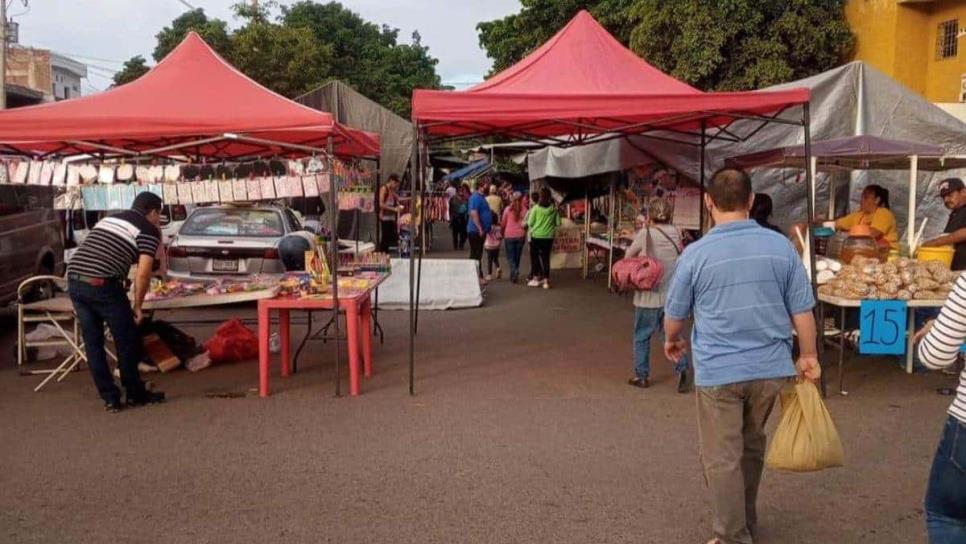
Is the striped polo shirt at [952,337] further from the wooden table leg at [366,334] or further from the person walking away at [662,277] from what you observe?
the wooden table leg at [366,334]

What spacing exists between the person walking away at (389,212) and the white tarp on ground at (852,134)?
20.2ft

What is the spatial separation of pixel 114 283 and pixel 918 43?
15916 mm

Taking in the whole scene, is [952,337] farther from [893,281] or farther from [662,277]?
[893,281]

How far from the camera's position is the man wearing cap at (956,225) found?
7969mm

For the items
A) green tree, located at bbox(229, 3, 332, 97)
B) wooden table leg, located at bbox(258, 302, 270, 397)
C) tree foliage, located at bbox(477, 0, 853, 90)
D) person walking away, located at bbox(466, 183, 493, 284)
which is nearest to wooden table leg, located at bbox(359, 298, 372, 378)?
wooden table leg, located at bbox(258, 302, 270, 397)

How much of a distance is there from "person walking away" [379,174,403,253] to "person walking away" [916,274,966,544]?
528 inches

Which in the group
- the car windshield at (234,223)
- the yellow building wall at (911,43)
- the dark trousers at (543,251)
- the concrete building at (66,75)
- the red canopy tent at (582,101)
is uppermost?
the concrete building at (66,75)

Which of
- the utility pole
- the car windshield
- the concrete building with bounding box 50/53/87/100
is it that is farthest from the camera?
the concrete building with bounding box 50/53/87/100

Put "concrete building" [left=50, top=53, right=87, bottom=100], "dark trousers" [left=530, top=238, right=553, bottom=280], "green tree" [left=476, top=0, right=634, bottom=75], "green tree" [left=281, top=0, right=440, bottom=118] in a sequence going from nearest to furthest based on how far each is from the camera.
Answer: "dark trousers" [left=530, top=238, right=553, bottom=280]
"green tree" [left=476, top=0, right=634, bottom=75]
"green tree" [left=281, top=0, right=440, bottom=118]
"concrete building" [left=50, top=53, right=87, bottom=100]

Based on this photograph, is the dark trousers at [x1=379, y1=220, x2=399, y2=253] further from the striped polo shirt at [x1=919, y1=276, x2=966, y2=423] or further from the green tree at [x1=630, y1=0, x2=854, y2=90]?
the striped polo shirt at [x1=919, y1=276, x2=966, y2=423]

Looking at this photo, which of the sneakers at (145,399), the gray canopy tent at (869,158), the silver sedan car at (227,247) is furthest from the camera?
the silver sedan car at (227,247)

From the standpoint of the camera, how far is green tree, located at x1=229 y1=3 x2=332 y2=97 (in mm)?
24766

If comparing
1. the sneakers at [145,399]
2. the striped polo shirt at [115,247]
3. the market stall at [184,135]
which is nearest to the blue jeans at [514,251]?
the market stall at [184,135]

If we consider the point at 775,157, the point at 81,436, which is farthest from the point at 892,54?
the point at 81,436
